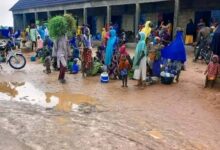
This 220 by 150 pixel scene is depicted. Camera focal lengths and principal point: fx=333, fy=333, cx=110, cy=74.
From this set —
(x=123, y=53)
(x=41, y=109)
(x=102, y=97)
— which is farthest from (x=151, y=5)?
(x=41, y=109)

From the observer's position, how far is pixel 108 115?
21.4 ft

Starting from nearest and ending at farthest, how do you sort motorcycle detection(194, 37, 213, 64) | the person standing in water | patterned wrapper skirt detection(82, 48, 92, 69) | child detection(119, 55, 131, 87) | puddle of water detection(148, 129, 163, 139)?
1. puddle of water detection(148, 129, 163, 139)
2. child detection(119, 55, 131, 87)
3. the person standing in water
4. patterned wrapper skirt detection(82, 48, 92, 69)
5. motorcycle detection(194, 37, 213, 64)

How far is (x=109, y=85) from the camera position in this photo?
31.1 ft

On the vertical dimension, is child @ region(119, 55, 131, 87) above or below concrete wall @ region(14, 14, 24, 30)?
below

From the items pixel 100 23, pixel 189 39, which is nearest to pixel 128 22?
pixel 100 23

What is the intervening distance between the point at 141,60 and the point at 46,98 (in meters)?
2.69

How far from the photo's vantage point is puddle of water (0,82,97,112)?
745cm

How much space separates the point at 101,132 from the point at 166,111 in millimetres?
1885

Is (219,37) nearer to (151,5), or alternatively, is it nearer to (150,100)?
(150,100)

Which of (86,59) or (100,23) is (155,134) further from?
(100,23)

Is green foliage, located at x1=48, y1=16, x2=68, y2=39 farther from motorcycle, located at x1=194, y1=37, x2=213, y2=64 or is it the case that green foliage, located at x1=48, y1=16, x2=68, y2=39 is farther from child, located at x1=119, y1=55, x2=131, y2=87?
motorcycle, located at x1=194, y1=37, x2=213, y2=64

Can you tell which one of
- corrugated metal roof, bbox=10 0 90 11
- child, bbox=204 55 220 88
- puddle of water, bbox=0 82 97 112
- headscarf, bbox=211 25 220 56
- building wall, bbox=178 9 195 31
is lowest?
puddle of water, bbox=0 82 97 112

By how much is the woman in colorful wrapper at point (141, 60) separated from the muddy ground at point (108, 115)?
391 millimetres

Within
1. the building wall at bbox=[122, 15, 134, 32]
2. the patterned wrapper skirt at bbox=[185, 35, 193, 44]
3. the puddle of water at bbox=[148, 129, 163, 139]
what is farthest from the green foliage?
the building wall at bbox=[122, 15, 134, 32]
